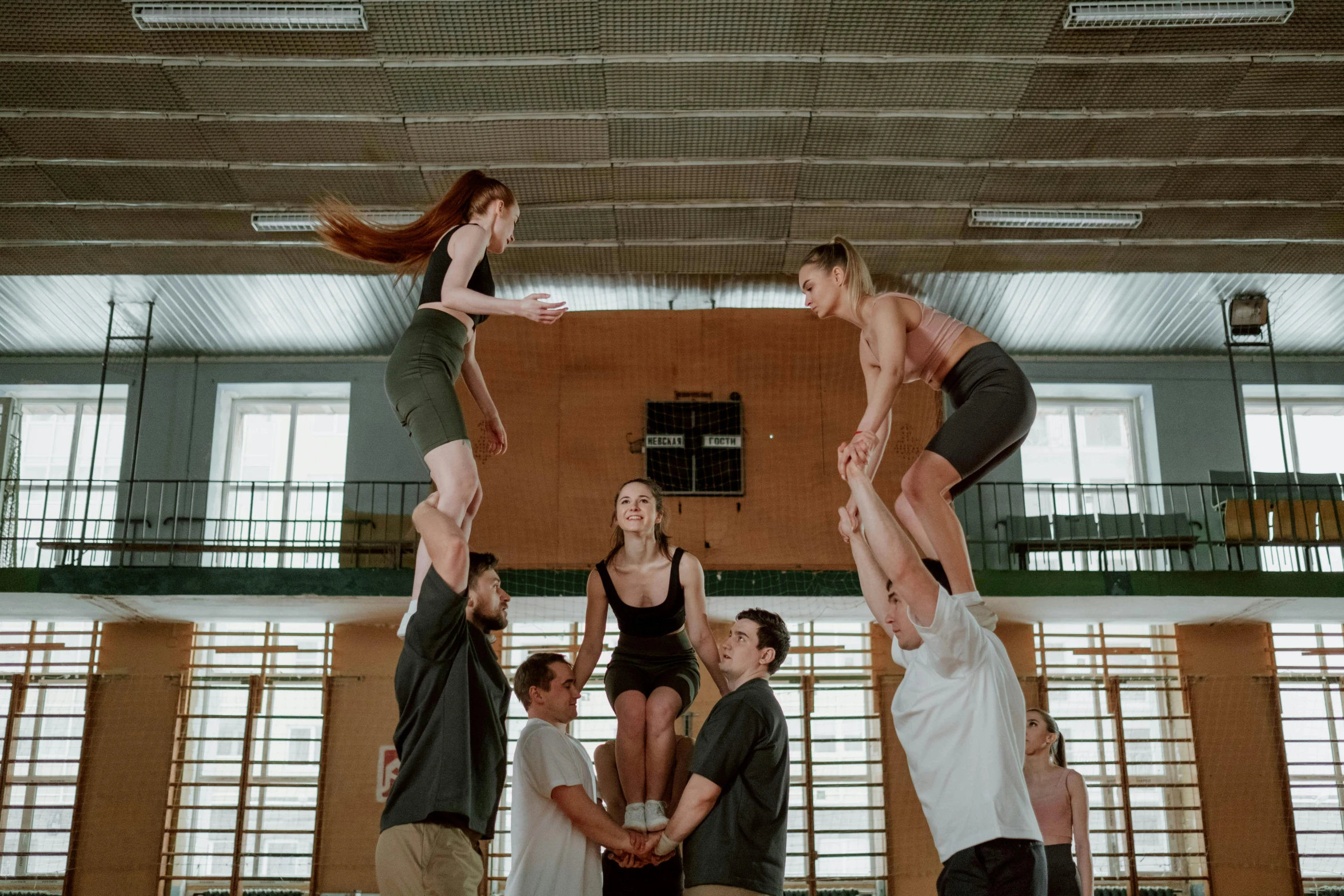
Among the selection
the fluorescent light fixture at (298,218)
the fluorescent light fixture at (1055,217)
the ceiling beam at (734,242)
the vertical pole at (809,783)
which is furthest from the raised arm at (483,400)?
the vertical pole at (809,783)

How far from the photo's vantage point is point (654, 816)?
127 inches

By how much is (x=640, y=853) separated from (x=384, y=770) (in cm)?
808

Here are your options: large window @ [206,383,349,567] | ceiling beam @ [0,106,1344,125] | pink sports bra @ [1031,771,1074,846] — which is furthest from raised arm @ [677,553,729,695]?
large window @ [206,383,349,567]

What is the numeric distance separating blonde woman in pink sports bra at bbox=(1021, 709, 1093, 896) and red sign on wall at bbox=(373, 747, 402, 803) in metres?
7.06

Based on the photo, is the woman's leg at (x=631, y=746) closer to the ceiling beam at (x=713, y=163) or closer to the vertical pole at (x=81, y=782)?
the ceiling beam at (x=713, y=163)

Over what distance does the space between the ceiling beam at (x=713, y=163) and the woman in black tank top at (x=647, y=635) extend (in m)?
4.90

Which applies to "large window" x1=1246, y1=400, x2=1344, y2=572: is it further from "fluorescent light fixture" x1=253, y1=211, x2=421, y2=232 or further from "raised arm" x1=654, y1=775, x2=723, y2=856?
"raised arm" x1=654, y1=775, x2=723, y2=856

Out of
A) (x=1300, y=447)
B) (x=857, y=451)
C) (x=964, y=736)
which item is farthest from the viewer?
(x=1300, y=447)

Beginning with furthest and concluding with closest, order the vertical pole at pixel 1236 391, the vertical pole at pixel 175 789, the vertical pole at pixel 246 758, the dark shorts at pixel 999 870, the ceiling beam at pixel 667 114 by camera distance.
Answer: the vertical pole at pixel 1236 391 → the vertical pole at pixel 175 789 → the vertical pole at pixel 246 758 → the ceiling beam at pixel 667 114 → the dark shorts at pixel 999 870

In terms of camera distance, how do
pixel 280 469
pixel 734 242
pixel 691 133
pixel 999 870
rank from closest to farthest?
pixel 999 870
pixel 691 133
pixel 734 242
pixel 280 469

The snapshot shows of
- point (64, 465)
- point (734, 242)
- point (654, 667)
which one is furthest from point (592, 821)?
point (64, 465)

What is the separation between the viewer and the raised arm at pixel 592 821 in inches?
123

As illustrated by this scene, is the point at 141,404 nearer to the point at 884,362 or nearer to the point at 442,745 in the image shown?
the point at 442,745

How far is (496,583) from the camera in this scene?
3.18m
